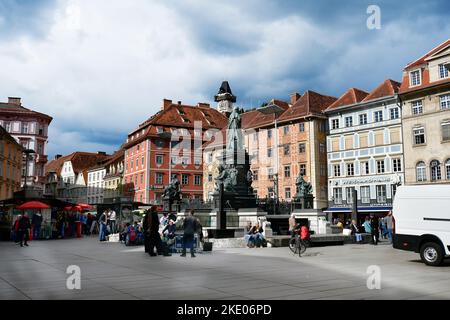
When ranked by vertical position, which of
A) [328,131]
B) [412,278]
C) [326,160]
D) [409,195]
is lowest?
[412,278]

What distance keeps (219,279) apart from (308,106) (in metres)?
47.3

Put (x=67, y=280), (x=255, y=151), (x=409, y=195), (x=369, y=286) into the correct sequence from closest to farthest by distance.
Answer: (x=369, y=286), (x=67, y=280), (x=409, y=195), (x=255, y=151)

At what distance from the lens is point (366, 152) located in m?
48.8

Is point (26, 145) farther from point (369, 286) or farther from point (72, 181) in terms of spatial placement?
point (369, 286)

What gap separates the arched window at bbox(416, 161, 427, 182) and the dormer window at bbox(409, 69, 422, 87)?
25.3 ft

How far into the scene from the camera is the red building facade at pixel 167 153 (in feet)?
218

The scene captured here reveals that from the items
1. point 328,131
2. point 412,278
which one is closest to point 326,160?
point 328,131

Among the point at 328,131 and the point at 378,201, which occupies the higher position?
the point at 328,131

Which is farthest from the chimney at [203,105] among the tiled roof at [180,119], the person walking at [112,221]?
the person walking at [112,221]

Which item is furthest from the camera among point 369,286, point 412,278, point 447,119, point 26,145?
point 26,145

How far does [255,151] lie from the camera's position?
6188 centimetres

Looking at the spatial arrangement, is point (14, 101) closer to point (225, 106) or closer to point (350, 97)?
point (225, 106)

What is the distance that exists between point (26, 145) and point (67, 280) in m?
72.2

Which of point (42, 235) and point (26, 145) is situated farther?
point (26, 145)
